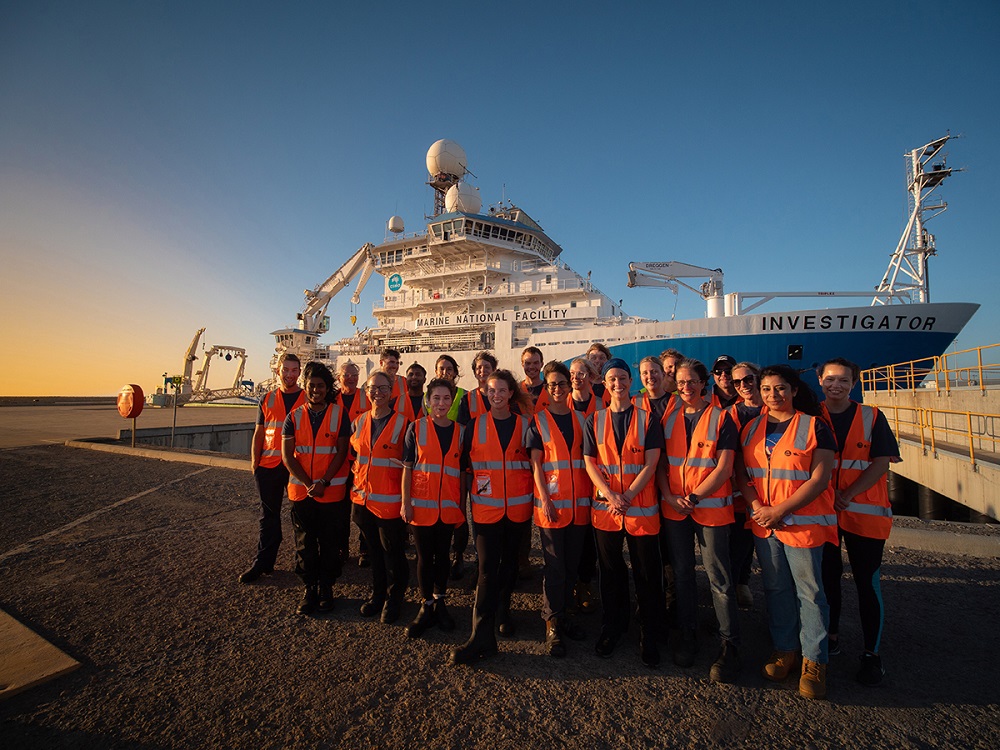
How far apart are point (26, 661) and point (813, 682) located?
4.36m

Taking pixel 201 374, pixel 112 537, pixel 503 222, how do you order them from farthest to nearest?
pixel 201 374 < pixel 503 222 < pixel 112 537

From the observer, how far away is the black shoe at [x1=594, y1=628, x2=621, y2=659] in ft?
8.41

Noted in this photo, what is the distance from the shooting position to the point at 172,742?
1.85m

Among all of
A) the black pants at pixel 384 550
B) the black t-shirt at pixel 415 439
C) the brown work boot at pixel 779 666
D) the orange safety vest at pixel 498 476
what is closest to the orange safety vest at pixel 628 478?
the orange safety vest at pixel 498 476

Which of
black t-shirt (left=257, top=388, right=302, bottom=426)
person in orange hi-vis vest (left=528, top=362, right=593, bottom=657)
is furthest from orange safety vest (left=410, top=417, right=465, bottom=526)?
black t-shirt (left=257, top=388, right=302, bottom=426)

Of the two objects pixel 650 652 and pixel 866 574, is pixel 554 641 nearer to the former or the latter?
pixel 650 652

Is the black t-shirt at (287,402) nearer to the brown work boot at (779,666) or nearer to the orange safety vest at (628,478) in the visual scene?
the orange safety vest at (628,478)

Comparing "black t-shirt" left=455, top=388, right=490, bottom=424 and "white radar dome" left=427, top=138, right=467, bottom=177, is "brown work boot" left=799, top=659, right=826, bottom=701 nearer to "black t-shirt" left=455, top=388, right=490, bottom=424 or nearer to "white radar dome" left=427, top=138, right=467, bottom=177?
"black t-shirt" left=455, top=388, right=490, bottom=424

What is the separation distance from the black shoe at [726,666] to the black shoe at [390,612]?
2.05 metres

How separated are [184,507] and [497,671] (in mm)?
5418

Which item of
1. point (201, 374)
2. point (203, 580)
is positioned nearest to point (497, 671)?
point (203, 580)

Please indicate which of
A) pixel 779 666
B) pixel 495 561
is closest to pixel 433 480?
pixel 495 561

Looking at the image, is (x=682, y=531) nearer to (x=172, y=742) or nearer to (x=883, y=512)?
(x=883, y=512)

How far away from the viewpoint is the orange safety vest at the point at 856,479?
2402mm
